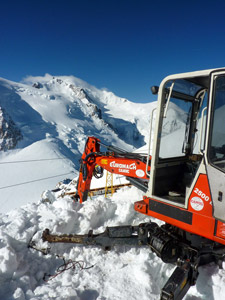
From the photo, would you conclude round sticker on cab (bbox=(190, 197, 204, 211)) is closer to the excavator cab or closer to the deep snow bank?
the excavator cab

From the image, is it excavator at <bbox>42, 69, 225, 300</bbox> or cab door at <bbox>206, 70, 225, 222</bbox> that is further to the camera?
excavator at <bbox>42, 69, 225, 300</bbox>

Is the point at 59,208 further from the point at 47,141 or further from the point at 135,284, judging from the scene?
the point at 47,141

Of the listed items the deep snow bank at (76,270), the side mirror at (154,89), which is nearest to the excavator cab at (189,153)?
the side mirror at (154,89)

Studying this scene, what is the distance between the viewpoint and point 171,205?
2.99m

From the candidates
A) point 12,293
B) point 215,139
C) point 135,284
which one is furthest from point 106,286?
point 215,139

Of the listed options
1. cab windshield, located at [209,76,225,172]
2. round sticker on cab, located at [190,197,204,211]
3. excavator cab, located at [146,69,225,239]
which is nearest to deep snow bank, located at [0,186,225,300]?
excavator cab, located at [146,69,225,239]

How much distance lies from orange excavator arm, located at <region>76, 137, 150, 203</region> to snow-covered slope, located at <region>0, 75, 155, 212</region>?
41.6 ft

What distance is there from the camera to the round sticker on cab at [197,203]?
2672 mm

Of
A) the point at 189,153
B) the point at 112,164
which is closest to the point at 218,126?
the point at 189,153

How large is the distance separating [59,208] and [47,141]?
169 feet

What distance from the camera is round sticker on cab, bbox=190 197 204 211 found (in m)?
2.67

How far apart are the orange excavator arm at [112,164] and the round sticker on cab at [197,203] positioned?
1.75 metres

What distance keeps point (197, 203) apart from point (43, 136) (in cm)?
7294

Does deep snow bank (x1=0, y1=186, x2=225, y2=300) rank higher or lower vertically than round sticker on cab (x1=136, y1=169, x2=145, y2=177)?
lower
